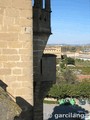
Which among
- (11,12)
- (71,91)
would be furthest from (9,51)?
(71,91)

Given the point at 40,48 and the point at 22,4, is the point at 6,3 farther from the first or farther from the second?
the point at 40,48

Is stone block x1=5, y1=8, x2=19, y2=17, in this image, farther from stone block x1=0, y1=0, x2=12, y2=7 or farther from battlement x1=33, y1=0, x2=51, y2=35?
battlement x1=33, y1=0, x2=51, y2=35

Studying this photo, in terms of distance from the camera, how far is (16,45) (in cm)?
645

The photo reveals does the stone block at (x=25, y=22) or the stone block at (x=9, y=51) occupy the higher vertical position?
the stone block at (x=25, y=22)

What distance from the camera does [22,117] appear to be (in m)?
6.70

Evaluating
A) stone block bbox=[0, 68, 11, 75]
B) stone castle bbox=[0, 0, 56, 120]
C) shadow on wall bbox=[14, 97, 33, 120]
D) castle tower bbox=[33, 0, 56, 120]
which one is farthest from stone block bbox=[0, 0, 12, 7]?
shadow on wall bbox=[14, 97, 33, 120]

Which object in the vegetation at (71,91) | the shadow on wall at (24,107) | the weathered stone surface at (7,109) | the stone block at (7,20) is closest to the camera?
the weathered stone surface at (7,109)

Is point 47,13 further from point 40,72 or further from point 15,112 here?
point 15,112

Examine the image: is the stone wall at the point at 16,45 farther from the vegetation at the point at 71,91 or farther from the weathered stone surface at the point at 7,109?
the vegetation at the point at 71,91

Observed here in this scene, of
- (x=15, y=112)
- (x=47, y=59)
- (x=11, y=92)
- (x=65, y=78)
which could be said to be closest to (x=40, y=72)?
(x=47, y=59)

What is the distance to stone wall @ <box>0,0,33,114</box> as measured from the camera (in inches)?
253

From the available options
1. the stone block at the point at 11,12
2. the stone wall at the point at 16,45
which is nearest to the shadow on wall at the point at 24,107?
the stone wall at the point at 16,45

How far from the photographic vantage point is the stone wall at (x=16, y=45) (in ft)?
21.1

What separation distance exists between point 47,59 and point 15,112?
446 centimetres
